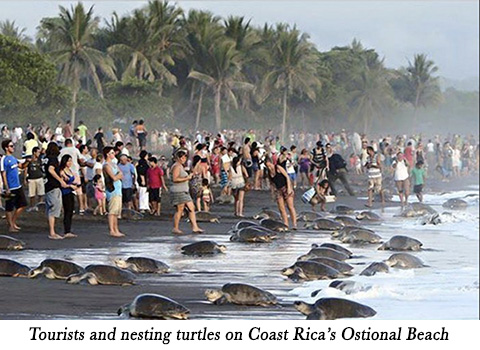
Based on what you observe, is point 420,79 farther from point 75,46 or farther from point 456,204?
point 456,204

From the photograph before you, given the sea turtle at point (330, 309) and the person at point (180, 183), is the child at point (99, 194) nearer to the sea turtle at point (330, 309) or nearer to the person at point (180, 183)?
the person at point (180, 183)

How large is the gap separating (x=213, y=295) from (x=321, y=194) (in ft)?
33.1

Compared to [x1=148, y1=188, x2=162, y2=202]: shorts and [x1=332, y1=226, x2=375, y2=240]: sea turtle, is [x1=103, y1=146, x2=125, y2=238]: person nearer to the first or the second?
[x1=148, y1=188, x2=162, y2=202]: shorts

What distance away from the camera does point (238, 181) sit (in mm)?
16656

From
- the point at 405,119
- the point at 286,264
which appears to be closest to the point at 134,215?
the point at 286,264

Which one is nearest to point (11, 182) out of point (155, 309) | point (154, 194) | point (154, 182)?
point (154, 182)

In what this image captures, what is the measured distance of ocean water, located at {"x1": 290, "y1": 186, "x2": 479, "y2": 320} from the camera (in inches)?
394

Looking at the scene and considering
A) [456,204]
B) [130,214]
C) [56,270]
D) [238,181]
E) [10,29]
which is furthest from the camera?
[10,29]

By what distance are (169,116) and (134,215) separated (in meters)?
24.6

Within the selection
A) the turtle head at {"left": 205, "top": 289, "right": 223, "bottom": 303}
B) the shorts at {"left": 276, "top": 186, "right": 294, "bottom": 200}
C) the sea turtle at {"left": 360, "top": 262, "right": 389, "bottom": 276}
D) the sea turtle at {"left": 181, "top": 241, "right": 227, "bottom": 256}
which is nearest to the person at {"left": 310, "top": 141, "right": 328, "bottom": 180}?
the shorts at {"left": 276, "top": 186, "right": 294, "bottom": 200}

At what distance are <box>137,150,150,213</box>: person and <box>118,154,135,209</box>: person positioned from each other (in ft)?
1.37

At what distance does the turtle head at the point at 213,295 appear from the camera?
940 centimetres

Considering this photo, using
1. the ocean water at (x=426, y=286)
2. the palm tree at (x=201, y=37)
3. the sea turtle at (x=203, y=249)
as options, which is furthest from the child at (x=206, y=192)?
the palm tree at (x=201, y=37)
